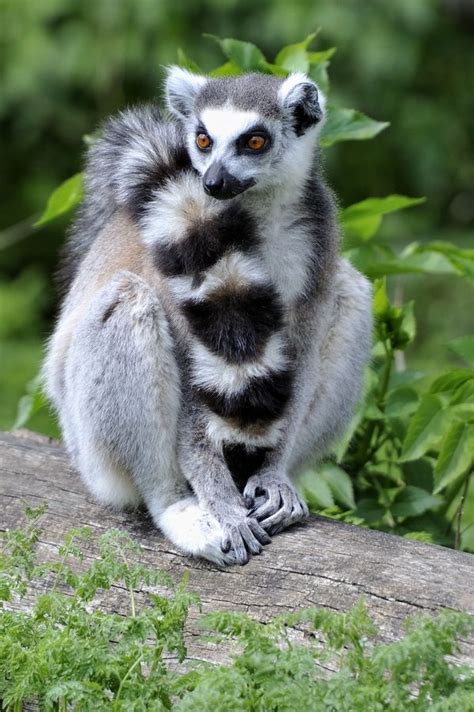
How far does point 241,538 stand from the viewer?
11.6 ft

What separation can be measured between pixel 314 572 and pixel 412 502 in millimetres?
1295

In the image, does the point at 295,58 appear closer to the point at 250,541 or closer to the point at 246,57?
the point at 246,57

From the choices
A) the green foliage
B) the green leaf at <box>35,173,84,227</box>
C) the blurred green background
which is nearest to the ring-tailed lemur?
the green foliage

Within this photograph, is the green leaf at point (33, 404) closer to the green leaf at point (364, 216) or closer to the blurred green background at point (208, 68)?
the green leaf at point (364, 216)

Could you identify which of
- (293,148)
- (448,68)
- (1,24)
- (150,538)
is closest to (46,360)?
(150,538)

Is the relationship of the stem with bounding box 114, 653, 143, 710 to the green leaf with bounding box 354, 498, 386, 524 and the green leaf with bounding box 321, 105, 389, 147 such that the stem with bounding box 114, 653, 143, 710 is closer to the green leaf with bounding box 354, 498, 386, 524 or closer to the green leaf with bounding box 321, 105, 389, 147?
the green leaf with bounding box 354, 498, 386, 524

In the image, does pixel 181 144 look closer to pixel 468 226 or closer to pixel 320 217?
pixel 320 217

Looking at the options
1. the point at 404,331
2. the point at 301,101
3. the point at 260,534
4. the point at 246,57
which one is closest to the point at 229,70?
the point at 246,57

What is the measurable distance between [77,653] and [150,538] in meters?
1.03

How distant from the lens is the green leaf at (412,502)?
4531 millimetres

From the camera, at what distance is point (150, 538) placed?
12.4ft

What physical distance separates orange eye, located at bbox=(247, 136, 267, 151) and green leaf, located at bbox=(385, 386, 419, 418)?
1.35 meters


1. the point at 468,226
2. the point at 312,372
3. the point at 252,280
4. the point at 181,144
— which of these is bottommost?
the point at 468,226

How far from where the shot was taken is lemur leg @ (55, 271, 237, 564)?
3668mm
